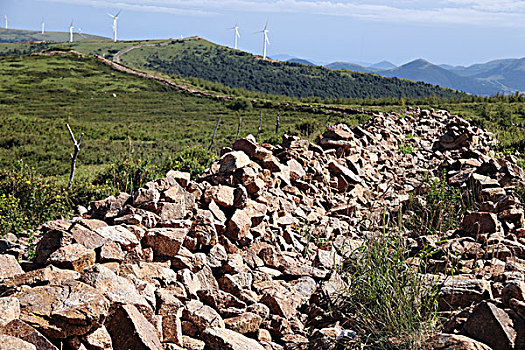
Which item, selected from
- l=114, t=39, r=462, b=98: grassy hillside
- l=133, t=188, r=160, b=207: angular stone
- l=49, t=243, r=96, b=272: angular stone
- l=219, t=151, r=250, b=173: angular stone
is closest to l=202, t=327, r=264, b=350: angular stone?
l=49, t=243, r=96, b=272: angular stone

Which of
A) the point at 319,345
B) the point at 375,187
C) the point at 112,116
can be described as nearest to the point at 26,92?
the point at 112,116

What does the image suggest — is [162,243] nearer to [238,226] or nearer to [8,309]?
[238,226]

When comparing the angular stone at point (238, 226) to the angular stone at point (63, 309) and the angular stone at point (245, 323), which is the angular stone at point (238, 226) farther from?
the angular stone at point (63, 309)

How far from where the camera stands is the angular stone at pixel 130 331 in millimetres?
3287

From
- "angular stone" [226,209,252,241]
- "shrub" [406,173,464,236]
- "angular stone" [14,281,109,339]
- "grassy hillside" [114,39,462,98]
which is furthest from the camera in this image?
"grassy hillside" [114,39,462,98]

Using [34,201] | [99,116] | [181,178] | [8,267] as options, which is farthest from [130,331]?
[99,116]

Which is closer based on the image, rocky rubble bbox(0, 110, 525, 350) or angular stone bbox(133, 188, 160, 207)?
rocky rubble bbox(0, 110, 525, 350)

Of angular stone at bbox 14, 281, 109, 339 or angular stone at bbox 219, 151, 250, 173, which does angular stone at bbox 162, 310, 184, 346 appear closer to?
angular stone at bbox 14, 281, 109, 339

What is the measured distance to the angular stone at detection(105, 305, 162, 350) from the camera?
329 centimetres

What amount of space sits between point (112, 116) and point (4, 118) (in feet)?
44.9

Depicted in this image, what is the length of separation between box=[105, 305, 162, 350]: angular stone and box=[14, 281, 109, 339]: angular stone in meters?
0.12

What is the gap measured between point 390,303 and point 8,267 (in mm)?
3283

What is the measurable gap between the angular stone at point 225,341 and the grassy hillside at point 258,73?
86.0 metres

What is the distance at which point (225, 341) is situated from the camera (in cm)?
379
